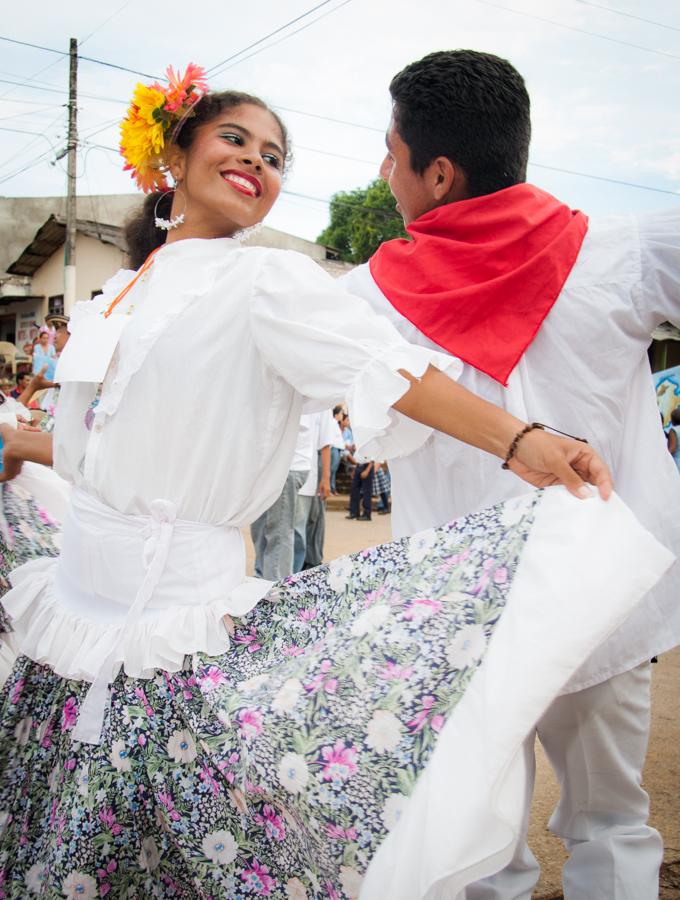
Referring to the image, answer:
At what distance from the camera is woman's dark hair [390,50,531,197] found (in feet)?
6.18

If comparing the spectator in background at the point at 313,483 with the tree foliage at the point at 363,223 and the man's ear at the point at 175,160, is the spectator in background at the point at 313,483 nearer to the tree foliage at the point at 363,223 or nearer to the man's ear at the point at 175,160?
the man's ear at the point at 175,160

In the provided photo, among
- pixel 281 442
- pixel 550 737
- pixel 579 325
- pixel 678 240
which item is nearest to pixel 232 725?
pixel 281 442

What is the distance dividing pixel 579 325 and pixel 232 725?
1.11m

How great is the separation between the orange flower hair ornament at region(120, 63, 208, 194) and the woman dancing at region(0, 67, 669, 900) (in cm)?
1

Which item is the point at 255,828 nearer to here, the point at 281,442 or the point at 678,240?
the point at 281,442

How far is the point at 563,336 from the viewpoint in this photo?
1.83 m

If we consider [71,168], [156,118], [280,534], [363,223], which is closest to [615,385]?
[156,118]

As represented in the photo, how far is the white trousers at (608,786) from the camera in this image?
1.82 metres

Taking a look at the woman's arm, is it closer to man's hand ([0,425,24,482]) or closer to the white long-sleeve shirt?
the white long-sleeve shirt

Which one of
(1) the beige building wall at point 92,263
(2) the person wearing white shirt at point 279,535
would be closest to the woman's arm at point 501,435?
(2) the person wearing white shirt at point 279,535

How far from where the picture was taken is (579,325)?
5.97ft

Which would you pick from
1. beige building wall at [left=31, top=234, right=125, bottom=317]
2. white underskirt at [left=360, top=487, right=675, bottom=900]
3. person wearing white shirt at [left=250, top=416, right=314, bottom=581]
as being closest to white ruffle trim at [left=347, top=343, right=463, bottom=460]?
white underskirt at [left=360, top=487, right=675, bottom=900]

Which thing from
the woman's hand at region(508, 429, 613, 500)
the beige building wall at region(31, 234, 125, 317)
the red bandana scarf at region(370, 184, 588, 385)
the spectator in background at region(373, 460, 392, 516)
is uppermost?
the beige building wall at region(31, 234, 125, 317)

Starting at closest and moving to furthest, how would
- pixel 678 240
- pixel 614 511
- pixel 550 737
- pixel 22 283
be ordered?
pixel 614 511, pixel 678 240, pixel 550 737, pixel 22 283
